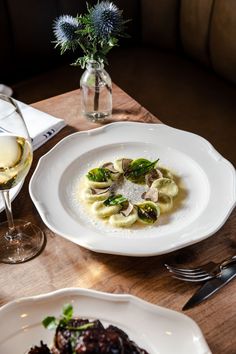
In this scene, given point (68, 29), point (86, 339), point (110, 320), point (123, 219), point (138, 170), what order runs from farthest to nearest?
point (68, 29), point (138, 170), point (123, 219), point (110, 320), point (86, 339)

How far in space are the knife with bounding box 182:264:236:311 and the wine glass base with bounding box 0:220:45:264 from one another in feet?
0.97

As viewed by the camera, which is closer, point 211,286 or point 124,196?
point 211,286

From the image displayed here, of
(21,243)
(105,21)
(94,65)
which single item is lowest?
(21,243)

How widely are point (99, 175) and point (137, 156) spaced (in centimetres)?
15

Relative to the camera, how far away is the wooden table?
2.62ft

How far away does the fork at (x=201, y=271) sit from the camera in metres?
0.86

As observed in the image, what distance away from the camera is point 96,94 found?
1284 mm

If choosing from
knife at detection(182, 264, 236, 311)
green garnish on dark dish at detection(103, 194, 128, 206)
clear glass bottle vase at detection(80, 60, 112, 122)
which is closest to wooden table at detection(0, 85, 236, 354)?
knife at detection(182, 264, 236, 311)

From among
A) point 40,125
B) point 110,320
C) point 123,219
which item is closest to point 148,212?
point 123,219

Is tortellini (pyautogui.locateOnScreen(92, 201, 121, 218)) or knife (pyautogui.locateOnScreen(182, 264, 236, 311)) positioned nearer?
knife (pyautogui.locateOnScreen(182, 264, 236, 311))

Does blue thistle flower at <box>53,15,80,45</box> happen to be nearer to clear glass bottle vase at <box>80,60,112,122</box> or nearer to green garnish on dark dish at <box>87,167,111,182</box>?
clear glass bottle vase at <box>80,60,112,122</box>

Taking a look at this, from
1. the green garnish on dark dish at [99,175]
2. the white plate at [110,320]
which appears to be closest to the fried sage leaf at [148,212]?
the green garnish on dark dish at [99,175]

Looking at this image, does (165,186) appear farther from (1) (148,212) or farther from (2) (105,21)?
(2) (105,21)

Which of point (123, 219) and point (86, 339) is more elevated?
point (86, 339)
